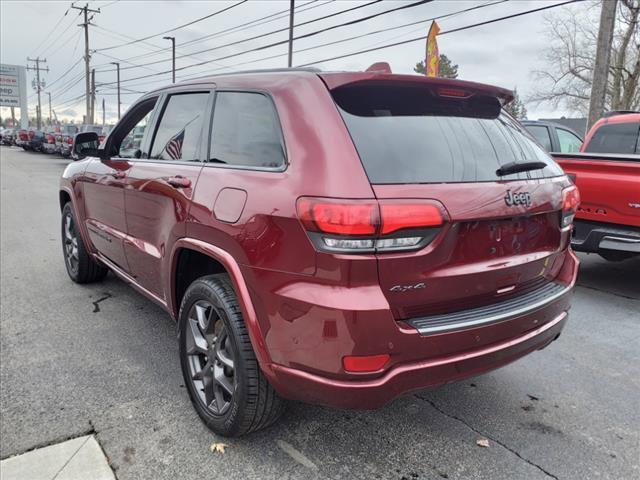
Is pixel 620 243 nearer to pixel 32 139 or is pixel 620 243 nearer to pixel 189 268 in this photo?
pixel 189 268

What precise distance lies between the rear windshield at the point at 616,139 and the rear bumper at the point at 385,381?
19.2 feet

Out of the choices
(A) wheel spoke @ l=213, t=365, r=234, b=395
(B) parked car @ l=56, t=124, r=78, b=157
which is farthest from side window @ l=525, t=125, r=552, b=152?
(B) parked car @ l=56, t=124, r=78, b=157

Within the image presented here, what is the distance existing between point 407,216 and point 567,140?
8346 mm

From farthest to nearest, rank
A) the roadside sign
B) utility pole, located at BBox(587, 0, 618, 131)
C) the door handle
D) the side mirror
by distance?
the roadside sign
utility pole, located at BBox(587, 0, 618, 131)
the side mirror
the door handle

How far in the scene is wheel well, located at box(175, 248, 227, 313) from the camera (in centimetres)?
288

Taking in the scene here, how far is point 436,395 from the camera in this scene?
312cm

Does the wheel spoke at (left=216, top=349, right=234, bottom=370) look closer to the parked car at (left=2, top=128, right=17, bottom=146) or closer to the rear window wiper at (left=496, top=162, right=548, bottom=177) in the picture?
the rear window wiper at (left=496, top=162, right=548, bottom=177)

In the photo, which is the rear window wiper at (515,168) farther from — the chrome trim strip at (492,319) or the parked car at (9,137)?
the parked car at (9,137)

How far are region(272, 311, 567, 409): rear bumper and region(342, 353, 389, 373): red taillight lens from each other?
0.05 m

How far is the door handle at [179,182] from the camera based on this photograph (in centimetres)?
279

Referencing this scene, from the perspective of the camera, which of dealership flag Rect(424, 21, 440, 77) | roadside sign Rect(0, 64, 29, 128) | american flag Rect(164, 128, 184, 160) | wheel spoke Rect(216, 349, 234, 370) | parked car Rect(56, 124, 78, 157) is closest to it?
wheel spoke Rect(216, 349, 234, 370)

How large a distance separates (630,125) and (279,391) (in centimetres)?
673

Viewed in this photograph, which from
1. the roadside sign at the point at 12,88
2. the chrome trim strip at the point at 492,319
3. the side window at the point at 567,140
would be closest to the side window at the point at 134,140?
the chrome trim strip at the point at 492,319

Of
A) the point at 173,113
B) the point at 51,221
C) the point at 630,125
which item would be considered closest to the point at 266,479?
the point at 173,113
